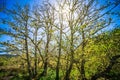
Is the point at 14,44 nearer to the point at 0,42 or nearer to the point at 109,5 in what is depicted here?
the point at 0,42

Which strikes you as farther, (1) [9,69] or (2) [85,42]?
(1) [9,69]

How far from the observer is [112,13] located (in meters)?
11.3

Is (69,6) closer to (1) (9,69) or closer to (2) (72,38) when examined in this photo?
(2) (72,38)

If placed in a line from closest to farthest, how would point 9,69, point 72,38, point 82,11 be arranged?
point 72,38, point 82,11, point 9,69

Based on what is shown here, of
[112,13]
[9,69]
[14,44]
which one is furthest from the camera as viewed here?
[9,69]

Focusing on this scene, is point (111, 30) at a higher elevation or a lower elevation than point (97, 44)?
higher

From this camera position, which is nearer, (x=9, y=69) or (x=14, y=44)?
(x=14, y=44)

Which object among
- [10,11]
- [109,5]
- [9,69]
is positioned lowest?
[9,69]

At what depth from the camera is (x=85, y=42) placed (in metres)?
12.9

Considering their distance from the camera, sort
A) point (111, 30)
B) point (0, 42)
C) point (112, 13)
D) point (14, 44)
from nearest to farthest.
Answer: point (112, 13) < point (111, 30) < point (0, 42) < point (14, 44)

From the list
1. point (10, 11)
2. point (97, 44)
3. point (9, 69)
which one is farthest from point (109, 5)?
point (9, 69)

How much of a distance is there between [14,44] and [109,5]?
9576 millimetres

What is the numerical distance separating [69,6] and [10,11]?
557cm

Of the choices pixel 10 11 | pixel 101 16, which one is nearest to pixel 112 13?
pixel 101 16
